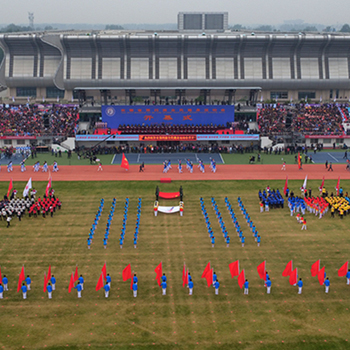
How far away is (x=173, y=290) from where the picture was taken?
95.0ft

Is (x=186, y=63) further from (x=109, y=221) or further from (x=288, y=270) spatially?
(x=288, y=270)

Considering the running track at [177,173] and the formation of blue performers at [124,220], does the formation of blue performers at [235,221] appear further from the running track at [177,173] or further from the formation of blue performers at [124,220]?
the running track at [177,173]

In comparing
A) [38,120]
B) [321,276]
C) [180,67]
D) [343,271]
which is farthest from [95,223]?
[180,67]

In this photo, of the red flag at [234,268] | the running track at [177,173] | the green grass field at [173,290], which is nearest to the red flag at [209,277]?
the green grass field at [173,290]

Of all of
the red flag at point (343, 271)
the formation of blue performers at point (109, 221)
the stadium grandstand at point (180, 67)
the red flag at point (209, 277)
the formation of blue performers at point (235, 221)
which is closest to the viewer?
the red flag at point (209, 277)

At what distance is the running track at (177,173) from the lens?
178 ft

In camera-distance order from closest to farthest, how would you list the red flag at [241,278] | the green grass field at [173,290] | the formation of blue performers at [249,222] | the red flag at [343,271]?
1. the green grass field at [173,290]
2. the red flag at [241,278]
3. the red flag at [343,271]
4. the formation of blue performers at [249,222]

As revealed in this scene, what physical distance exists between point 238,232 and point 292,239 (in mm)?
4283

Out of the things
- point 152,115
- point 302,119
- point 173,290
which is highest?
point 152,115

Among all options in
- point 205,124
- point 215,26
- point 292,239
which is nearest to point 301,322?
point 292,239

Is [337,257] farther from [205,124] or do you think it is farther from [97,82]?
[97,82]

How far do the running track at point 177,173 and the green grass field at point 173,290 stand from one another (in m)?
9.87

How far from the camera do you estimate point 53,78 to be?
89.2 meters

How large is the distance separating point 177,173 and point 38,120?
29.8m
